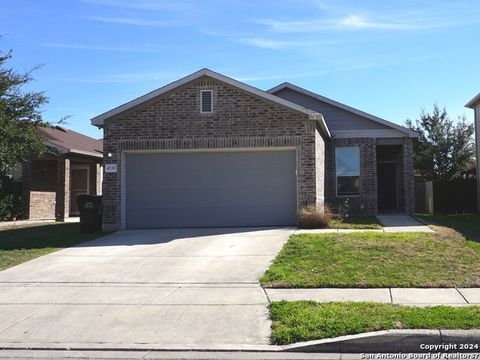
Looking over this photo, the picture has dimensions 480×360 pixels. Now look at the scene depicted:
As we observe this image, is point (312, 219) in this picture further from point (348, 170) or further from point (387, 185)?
point (387, 185)

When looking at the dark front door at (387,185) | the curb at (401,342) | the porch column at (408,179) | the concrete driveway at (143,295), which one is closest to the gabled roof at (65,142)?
the concrete driveway at (143,295)

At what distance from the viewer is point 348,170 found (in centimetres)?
2150

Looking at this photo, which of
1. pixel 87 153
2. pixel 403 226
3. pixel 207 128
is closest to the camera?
pixel 403 226

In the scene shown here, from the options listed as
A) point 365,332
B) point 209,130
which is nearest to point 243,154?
point 209,130

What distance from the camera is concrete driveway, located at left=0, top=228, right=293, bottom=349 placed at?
22.2 ft

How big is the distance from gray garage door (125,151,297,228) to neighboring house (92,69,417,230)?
0.10ft

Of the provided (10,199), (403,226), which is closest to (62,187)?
(10,199)

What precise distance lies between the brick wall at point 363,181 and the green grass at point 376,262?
8.47 meters

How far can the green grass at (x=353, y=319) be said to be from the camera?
20.8 feet

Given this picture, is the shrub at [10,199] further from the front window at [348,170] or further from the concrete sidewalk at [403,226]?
the concrete sidewalk at [403,226]

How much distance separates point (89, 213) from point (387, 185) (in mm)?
13850

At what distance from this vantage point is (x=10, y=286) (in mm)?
9711

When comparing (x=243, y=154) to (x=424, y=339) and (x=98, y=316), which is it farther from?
(x=424, y=339)

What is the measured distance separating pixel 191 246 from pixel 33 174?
12.2m
